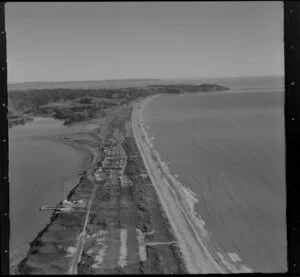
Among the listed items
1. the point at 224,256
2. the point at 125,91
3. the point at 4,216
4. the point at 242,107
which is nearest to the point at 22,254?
the point at 4,216

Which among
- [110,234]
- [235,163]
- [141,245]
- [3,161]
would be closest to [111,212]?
[110,234]

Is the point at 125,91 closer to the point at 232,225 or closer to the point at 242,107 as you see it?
the point at 232,225

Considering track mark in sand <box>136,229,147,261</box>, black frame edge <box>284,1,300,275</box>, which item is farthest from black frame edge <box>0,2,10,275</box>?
black frame edge <box>284,1,300,275</box>

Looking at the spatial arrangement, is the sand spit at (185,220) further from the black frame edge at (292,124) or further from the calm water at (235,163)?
the black frame edge at (292,124)

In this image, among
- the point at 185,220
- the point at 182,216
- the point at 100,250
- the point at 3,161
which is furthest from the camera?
the point at 182,216

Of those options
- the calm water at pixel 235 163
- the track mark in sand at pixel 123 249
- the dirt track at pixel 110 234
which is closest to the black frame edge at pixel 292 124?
the calm water at pixel 235 163

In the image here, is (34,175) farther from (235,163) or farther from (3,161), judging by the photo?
(235,163)
